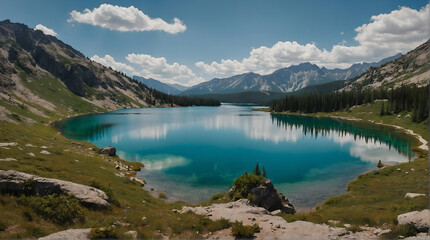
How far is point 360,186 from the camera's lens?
4228 cm

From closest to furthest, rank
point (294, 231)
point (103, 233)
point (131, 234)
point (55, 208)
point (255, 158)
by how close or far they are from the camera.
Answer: point (103, 233) < point (131, 234) < point (294, 231) < point (55, 208) < point (255, 158)

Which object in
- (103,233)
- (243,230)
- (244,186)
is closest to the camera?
(103,233)

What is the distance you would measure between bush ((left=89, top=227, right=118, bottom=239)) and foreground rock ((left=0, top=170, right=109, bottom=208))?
686 cm

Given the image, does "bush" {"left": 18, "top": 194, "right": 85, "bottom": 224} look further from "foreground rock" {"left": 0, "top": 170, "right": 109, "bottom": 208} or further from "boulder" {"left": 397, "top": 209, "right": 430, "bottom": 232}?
"boulder" {"left": 397, "top": 209, "right": 430, "bottom": 232}

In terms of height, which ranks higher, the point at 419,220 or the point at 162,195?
the point at 419,220

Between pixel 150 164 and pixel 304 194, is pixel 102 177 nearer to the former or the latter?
pixel 150 164

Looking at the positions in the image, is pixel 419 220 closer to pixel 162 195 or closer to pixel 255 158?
pixel 162 195

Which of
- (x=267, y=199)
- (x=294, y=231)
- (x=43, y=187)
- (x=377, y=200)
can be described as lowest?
(x=377, y=200)

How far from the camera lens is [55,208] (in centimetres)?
1712

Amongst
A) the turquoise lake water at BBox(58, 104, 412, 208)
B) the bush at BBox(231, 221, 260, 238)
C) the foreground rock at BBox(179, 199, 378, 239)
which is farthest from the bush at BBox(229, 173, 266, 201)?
→ the bush at BBox(231, 221, 260, 238)

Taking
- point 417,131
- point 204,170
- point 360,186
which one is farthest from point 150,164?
point 417,131

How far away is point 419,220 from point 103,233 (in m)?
20.3

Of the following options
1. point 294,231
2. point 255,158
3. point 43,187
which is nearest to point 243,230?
point 294,231

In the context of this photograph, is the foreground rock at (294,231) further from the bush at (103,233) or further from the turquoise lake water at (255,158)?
the turquoise lake water at (255,158)
